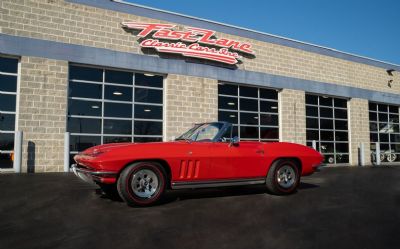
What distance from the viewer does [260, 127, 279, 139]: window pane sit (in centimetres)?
1648

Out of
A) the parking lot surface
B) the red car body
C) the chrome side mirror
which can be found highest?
the chrome side mirror

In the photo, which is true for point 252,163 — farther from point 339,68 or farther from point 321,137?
point 339,68

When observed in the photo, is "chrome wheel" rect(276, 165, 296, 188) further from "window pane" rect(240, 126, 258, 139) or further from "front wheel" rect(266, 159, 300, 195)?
"window pane" rect(240, 126, 258, 139)

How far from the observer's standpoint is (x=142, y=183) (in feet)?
18.1

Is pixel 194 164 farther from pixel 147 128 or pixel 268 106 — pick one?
pixel 268 106

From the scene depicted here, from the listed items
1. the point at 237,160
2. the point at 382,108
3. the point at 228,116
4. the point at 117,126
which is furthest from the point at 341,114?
the point at 237,160

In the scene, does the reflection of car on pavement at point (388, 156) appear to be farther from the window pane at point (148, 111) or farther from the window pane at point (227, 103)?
the window pane at point (148, 111)

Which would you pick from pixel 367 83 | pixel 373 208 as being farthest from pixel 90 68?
pixel 367 83

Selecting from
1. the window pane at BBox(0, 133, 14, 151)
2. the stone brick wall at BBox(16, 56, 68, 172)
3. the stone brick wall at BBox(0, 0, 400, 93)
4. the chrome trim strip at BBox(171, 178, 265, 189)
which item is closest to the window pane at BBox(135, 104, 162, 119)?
the stone brick wall at BBox(0, 0, 400, 93)

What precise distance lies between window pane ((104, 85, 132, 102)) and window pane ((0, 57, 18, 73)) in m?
3.00

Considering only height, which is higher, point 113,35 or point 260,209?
point 113,35

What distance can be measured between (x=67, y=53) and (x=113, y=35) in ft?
6.09

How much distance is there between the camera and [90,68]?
1271cm

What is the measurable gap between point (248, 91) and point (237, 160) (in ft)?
33.8
